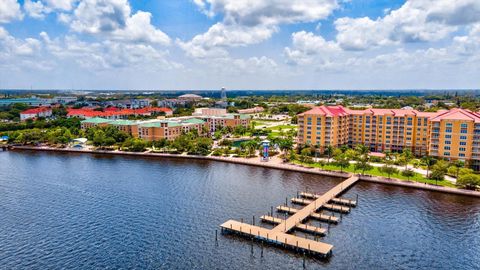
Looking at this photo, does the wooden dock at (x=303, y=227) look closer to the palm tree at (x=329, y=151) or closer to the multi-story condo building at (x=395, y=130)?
the palm tree at (x=329, y=151)

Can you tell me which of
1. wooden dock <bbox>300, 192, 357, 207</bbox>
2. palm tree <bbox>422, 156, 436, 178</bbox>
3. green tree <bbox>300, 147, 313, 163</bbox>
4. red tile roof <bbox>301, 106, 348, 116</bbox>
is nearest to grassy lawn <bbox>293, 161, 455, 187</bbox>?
green tree <bbox>300, 147, 313, 163</bbox>

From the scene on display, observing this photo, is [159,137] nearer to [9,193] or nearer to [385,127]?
[9,193]

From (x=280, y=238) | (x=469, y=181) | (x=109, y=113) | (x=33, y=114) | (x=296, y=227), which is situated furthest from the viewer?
(x=33, y=114)

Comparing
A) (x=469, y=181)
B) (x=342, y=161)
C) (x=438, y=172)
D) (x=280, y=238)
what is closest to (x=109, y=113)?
(x=342, y=161)

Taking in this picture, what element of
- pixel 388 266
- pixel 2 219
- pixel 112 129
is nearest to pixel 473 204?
pixel 388 266

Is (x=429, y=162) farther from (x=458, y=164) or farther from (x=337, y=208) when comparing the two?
(x=337, y=208)

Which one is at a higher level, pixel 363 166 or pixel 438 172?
pixel 438 172

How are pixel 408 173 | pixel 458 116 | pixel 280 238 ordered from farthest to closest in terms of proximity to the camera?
pixel 458 116
pixel 408 173
pixel 280 238

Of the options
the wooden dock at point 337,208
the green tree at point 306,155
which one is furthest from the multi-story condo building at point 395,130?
the wooden dock at point 337,208
